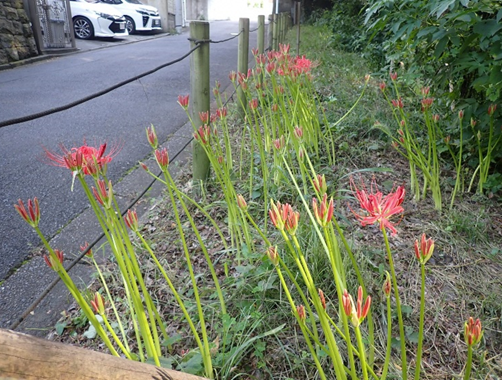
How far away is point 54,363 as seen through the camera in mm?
606

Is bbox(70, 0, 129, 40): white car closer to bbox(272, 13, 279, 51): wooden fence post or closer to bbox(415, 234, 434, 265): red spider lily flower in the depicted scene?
bbox(272, 13, 279, 51): wooden fence post

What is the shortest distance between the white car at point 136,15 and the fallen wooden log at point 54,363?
15120mm

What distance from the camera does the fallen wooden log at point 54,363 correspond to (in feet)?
1.87

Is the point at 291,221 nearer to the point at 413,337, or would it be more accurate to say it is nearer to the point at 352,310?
the point at 352,310

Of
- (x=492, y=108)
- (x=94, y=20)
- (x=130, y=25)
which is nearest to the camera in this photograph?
(x=492, y=108)

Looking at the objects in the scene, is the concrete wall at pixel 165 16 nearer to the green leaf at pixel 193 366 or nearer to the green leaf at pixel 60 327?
the green leaf at pixel 60 327

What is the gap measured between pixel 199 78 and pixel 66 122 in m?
2.64

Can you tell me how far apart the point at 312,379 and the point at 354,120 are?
8.28 ft

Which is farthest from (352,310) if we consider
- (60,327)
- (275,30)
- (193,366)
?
(275,30)

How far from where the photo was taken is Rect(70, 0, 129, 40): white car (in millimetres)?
11570

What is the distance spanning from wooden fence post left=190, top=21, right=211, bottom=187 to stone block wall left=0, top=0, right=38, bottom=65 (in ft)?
21.8

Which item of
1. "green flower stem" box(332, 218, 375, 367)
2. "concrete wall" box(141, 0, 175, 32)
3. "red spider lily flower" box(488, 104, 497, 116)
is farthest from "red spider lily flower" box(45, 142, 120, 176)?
"concrete wall" box(141, 0, 175, 32)

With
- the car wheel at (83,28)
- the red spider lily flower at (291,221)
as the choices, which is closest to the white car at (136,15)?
→ the car wheel at (83,28)

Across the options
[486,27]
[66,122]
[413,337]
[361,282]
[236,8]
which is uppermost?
[486,27]
